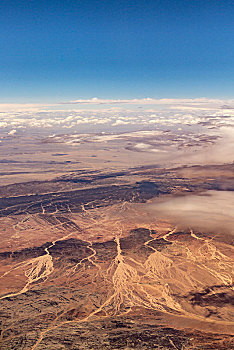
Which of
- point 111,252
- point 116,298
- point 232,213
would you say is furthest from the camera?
point 232,213

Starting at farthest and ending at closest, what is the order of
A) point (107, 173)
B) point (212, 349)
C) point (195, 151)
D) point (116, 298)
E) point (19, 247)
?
point (195, 151) < point (107, 173) < point (19, 247) < point (116, 298) < point (212, 349)

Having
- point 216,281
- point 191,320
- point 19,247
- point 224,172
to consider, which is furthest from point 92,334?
point 224,172

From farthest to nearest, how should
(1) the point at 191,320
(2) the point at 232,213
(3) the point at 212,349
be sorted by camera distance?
1. (2) the point at 232,213
2. (1) the point at 191,320
3. (3) the point at 212,349

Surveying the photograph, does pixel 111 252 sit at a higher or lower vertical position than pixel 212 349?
lower

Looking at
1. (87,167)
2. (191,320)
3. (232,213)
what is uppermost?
(191,320)

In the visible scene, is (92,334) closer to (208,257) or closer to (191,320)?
(191,320)

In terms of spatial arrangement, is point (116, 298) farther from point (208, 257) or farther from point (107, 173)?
point (107, 173)

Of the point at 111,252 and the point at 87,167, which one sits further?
the point at 87,167

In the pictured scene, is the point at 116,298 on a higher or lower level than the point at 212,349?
lower

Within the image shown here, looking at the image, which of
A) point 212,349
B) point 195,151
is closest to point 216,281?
point 212,349
